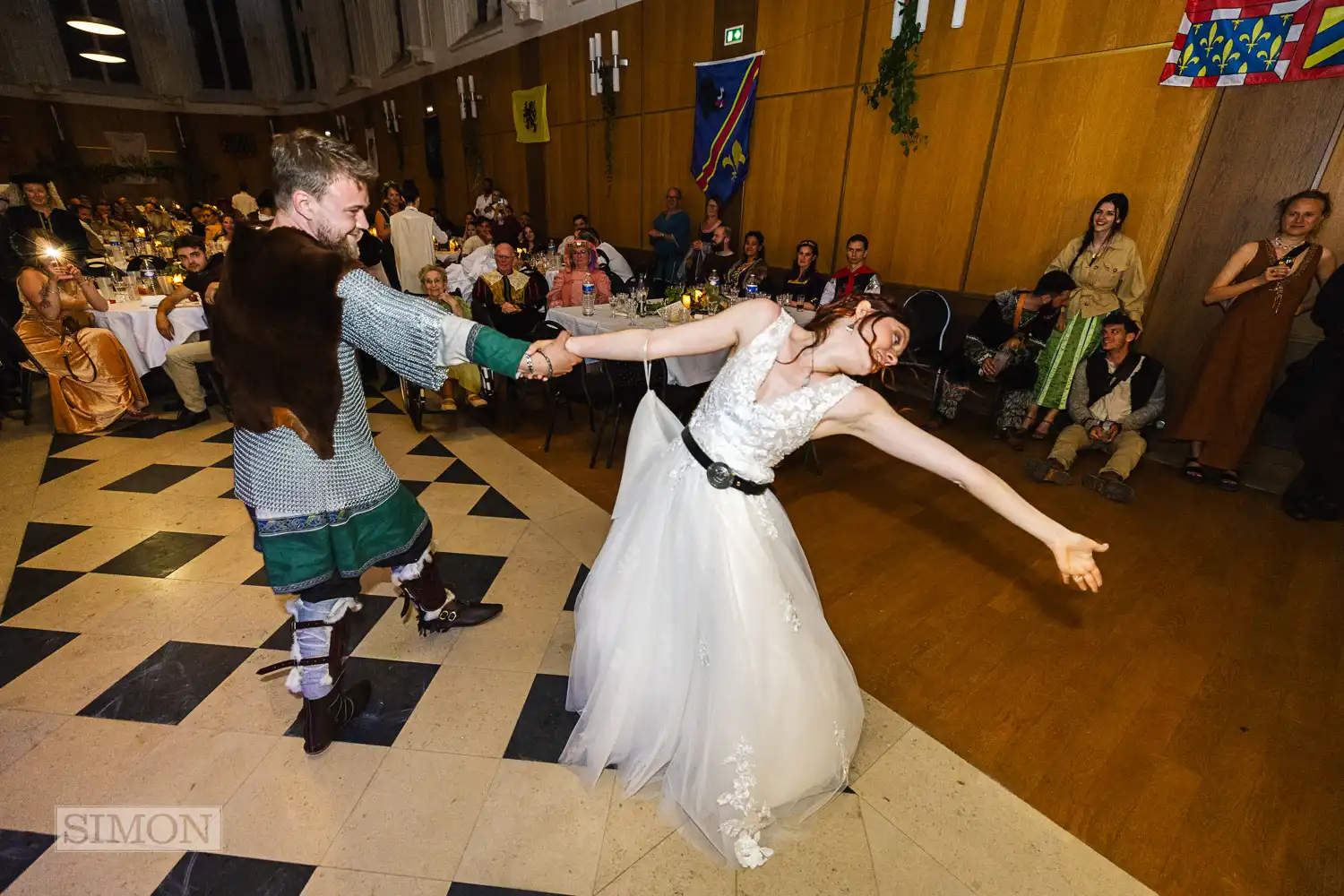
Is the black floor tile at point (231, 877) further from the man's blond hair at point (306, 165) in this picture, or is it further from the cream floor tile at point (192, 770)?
the man's blond hair at point (306, 165)

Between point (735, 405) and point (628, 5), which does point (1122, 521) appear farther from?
point (628, 5)

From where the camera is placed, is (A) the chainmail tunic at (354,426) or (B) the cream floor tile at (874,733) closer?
(A) the chainmail tunic at (354,426)

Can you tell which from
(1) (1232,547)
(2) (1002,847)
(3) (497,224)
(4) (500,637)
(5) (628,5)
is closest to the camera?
(2) (1002,847)

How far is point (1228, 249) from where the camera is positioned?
3.70 metres

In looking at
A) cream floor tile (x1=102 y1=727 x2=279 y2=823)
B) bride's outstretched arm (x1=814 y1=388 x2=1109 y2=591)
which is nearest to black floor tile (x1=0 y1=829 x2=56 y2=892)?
cream floor tile (x1=102 y1=727 x2=279 y2=823)

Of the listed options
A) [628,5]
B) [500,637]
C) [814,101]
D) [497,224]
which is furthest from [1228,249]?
[497,224]

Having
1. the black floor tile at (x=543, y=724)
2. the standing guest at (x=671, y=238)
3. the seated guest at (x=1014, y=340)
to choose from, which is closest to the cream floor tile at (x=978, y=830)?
the black floor tile at (x=543, y=724)

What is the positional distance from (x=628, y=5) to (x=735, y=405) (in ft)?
25.5

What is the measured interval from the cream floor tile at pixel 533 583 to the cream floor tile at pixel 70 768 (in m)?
1.15

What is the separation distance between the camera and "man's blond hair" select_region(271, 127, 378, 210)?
1316mm

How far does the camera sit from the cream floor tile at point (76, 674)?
1.92 metres

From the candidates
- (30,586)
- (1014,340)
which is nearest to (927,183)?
(1014,340)

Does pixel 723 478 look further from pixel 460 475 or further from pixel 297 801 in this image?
pixel 460 475

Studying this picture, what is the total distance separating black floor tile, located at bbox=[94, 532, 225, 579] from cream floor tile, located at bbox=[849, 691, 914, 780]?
3.01 metres
